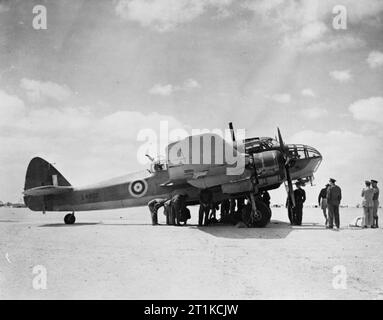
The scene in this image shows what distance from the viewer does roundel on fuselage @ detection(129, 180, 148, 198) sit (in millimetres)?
16984

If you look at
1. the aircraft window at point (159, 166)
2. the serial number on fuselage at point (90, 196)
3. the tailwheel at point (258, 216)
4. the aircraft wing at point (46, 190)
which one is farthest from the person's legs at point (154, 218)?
the aircraft wing at point (46, 190)

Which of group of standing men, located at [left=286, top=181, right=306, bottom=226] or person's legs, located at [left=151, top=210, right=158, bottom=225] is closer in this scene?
group of standing men, located at [left=286, top=181, right=306, bottom=226]

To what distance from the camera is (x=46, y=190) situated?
1734 cm

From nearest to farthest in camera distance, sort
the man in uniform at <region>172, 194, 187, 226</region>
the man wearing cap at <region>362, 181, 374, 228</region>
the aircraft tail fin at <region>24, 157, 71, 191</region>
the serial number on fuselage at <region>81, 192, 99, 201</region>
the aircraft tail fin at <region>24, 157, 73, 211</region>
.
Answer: the man wearing cap at <region>362, 181, 374, 228</region> → the man in uniform at <region>172, 194, 187, 226</region> → the aircraft tail fin at <region>24, 157, 73, 211</region> → the serial number on fuselage at <region>81, 192, 99, 201</region> → the aircraft tail fin at <region>24, 157, 71, 191</region>

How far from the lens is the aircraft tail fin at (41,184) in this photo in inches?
687

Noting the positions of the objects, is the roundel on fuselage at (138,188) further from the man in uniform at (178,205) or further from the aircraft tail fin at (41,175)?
the aircraft tail fin at (41,175)

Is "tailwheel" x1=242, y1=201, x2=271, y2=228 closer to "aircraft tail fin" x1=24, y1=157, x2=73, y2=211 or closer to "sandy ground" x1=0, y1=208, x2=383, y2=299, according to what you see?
"sandy ground" x1=0, y1=208, x2=383, y2=299

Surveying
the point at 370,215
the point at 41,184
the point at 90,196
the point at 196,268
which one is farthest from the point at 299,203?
the point at 41,184

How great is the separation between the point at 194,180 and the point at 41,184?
822 cm

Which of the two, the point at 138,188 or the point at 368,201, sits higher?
the point at 138,188

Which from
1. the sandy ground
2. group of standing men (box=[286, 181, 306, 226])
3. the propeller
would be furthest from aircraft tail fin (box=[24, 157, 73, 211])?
group of standing men (box=[286, 181, 306, 226])

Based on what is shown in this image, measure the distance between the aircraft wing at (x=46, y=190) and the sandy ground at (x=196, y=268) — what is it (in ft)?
21.7

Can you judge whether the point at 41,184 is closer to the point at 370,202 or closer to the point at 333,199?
the point at 333,199
